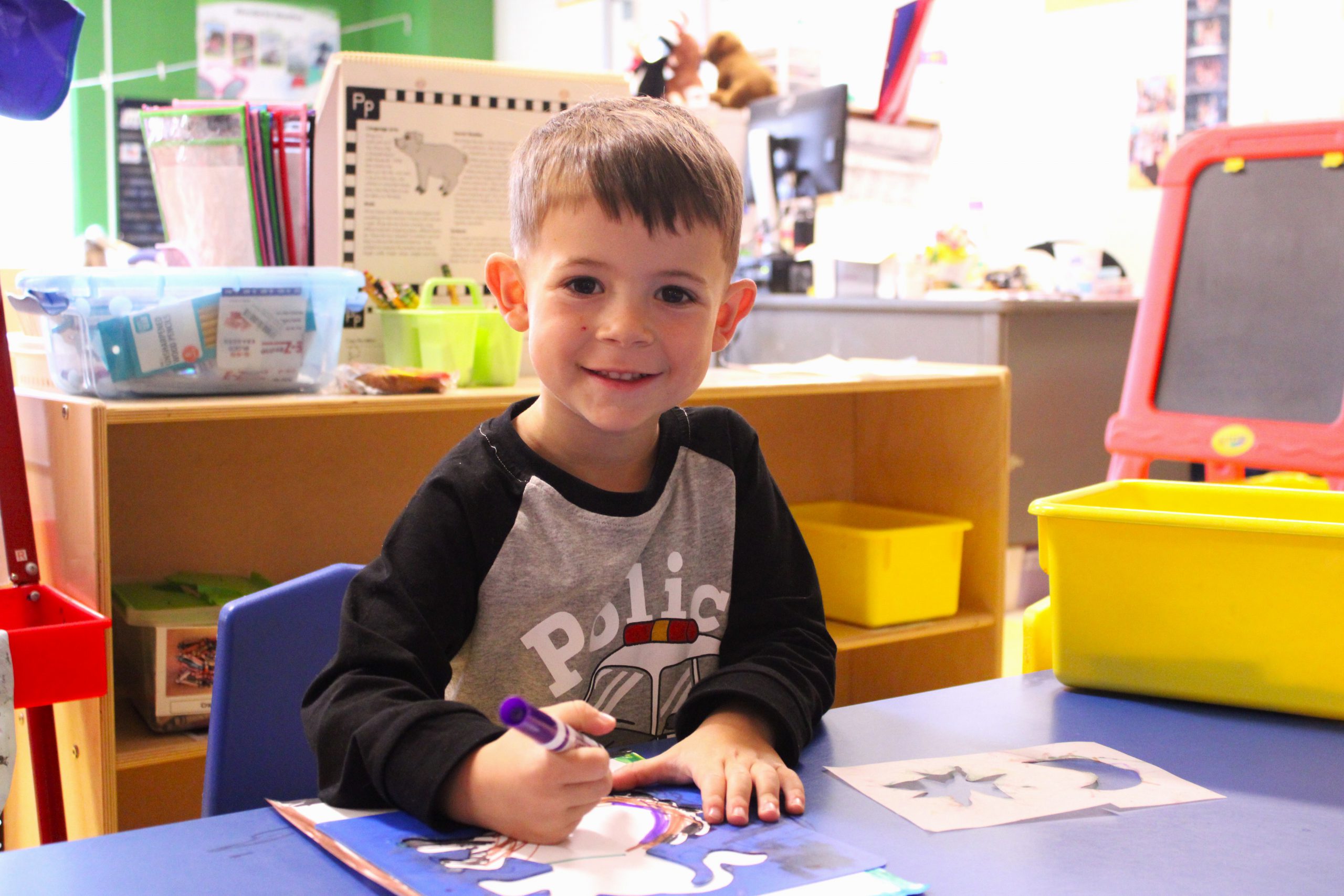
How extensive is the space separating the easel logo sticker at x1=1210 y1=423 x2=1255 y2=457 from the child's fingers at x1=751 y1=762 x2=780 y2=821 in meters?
1.70

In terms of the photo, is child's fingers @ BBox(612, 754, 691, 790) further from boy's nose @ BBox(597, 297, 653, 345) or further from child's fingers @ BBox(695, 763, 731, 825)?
boy's nose @ BBox(597, 297, 653, 345)

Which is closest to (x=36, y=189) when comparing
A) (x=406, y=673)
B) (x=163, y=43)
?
(x=163, y=43)

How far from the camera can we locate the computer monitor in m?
2.74

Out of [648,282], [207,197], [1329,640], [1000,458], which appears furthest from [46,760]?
[1000,458]

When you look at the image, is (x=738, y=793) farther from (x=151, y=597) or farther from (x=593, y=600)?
(x=151, y=597)

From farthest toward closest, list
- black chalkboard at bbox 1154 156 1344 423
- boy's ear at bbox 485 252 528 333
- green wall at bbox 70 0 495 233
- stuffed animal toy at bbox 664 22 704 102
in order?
green wall at bbox 70 0 495 233, stuffed animal toy at bbox 664 22 704 102, black chalkboard at bbox 1154 156 1344 423, boy's ear at bbox 485 252 528 333

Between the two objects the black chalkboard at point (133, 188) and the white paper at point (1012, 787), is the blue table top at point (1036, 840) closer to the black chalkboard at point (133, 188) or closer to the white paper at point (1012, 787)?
the white paper at point (1012, 787)

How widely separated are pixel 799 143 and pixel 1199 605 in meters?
2.15

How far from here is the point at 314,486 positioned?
1828 mm

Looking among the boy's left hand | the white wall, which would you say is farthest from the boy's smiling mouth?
the white wall

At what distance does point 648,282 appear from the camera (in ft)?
2.72

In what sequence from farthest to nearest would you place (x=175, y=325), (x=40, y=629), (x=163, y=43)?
(x=163, y=43) → (x=175, y=325) → (x=40, y=629)

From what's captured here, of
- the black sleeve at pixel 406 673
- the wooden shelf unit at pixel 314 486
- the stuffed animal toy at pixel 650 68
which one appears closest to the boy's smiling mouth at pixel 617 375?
the black sleeve at pixel 406 673

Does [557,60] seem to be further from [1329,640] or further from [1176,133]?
[1329,640]
